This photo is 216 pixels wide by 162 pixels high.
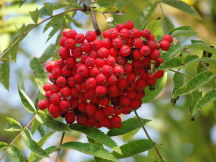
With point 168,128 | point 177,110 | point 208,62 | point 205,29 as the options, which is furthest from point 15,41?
point 205,29

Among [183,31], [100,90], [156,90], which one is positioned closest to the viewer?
[100,90]

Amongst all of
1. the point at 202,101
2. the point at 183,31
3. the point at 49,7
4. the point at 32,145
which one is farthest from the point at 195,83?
the point at 49,7

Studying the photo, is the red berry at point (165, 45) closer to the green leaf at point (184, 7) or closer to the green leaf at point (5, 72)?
the green leaf at point (184, 7)

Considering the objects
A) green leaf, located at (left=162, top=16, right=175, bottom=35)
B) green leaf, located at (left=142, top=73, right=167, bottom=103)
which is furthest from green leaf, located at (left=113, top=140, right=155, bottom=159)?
green leaf, located at (left=162, top=16, right=175, bottom=35)

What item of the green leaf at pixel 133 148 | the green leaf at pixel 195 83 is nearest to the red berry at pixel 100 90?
the green leaf at pixel 195 83

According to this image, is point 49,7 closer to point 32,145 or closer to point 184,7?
point 184,7

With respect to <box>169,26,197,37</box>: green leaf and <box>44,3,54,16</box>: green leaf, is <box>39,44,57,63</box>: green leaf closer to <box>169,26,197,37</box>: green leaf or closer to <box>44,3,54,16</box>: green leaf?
<box>44,3,54,16</box>: green leaf

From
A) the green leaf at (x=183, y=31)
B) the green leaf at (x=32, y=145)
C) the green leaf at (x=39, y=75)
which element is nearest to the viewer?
the green leaf at (x=32, y=145)
